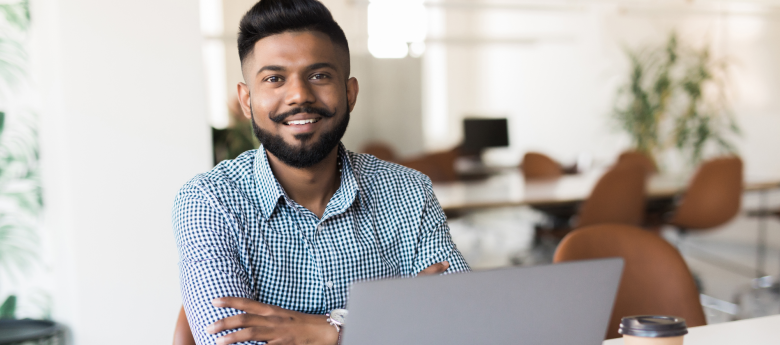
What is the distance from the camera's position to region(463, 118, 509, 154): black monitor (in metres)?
6.71

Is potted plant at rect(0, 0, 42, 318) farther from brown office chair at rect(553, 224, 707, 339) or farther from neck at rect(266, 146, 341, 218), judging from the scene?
brown office chair at rect(553, 224, 707, 339)

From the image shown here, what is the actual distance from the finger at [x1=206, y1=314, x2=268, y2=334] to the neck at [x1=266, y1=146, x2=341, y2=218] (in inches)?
14.0

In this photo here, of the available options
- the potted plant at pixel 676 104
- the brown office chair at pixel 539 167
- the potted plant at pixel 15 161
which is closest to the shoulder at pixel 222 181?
the potted plant at pixel 15 161

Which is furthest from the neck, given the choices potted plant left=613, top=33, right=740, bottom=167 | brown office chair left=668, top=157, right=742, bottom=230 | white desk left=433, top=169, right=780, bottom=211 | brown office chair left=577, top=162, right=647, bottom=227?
potted plant left=613, top=33, right=740, bottom=167

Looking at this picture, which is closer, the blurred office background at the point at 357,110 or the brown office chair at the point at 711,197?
the blurred office background at the point at 357,110

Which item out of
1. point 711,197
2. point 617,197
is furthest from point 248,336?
point 711,197

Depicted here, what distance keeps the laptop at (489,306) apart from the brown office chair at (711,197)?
3.68m

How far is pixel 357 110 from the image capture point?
22.0 feet

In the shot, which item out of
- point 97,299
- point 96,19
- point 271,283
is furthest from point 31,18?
point 271,283

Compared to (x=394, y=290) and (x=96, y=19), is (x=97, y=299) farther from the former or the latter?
(x=394, y=290)

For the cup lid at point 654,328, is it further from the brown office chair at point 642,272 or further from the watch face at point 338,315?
the brown office chair at point 642,272

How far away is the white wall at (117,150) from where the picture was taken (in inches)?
81.7

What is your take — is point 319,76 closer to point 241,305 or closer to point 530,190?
point 241,305

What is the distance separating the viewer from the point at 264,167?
1382 millimetres
